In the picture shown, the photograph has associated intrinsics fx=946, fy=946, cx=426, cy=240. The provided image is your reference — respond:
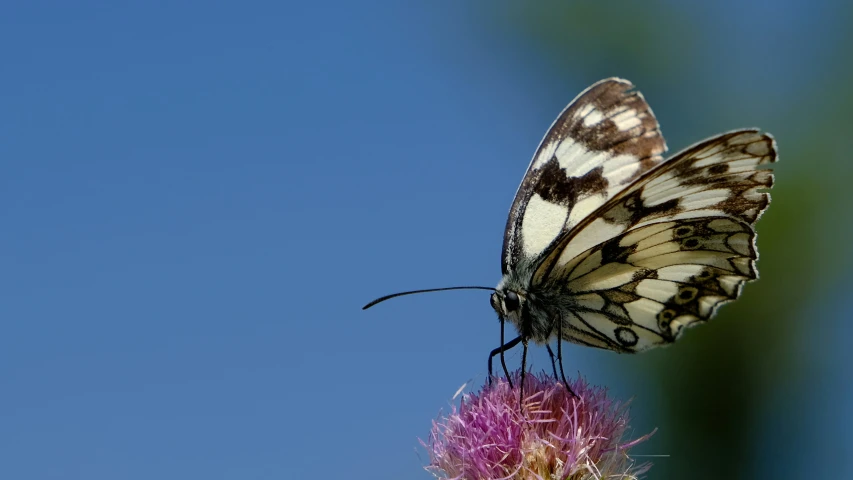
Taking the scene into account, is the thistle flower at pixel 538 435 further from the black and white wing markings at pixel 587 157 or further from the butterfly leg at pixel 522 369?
the black and white wing markings at pixel 587 157

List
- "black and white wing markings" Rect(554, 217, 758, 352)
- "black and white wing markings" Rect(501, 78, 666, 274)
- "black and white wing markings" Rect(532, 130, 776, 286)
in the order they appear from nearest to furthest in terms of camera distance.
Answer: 1. "black and white wing markings" Rect(532, 130, 776, 286)
2. "black and white wing markings" Rect(554, 217, 758, 352)
3. "black and white wing markings" Rect(501, 78, 666, 274)

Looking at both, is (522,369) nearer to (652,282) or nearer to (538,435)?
(538,435)

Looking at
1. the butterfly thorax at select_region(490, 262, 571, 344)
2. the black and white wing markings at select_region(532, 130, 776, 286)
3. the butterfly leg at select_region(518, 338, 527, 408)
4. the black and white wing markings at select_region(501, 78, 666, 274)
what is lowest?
the butterfly leg at select_region(518, 338, 527, 408)

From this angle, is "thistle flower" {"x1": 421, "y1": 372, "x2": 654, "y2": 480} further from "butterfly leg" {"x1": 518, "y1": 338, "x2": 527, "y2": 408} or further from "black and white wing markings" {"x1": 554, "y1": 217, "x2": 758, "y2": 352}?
"black and white wing markings" {"x1": 554, "y1": 217, "x2": 758, "y2": 352}

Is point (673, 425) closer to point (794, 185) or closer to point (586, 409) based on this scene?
point (794, 185)

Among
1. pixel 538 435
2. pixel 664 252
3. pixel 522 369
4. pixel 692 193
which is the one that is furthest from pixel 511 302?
pixel 692 193

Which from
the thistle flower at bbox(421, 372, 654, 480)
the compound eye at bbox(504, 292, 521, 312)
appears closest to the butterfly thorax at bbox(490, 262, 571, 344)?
the compound eye at bbox(504, 292, 521, 312)

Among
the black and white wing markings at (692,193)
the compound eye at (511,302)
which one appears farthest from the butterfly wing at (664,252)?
the compound eye at (511,302)

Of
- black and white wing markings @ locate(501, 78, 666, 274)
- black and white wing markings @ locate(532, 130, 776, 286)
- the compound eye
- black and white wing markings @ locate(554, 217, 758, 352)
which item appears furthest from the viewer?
Answer: black and white wing markings @ locate(501, 78, 666, 274)

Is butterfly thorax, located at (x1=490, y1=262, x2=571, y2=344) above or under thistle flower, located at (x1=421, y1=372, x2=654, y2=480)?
above

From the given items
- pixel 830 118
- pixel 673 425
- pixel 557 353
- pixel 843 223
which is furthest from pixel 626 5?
pixel 557 353
